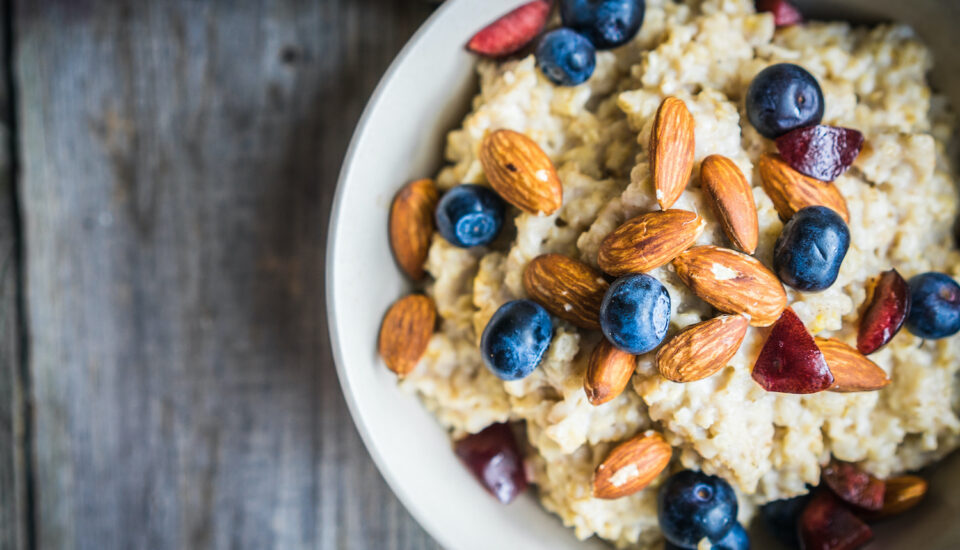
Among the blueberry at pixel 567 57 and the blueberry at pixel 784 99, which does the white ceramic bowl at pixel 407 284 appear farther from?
the blueberry at pixel 784 99

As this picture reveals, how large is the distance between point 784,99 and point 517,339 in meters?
0.52

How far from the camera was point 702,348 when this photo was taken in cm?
97

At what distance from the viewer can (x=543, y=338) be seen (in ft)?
3.36

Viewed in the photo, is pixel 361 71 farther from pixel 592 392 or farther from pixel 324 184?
pixel 592 392

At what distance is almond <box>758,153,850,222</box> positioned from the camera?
3.39ft

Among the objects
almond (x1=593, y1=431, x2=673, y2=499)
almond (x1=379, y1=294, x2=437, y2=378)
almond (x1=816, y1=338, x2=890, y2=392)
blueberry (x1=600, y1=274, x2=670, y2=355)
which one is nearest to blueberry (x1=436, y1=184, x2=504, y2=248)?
almond (x1=379, y1=294, x2=437, y2=378)

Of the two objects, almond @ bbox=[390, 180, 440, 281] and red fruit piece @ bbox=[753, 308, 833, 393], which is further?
almond @ bbox=[390, 180, 440, 281]

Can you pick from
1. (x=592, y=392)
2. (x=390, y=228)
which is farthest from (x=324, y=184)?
(x=592, y=392)

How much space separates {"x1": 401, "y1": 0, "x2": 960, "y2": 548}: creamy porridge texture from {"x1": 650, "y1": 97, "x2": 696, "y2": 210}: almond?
31 millimetres

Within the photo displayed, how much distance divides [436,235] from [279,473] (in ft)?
2.21

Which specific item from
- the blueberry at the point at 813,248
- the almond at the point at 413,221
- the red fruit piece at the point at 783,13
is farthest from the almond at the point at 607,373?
the red fruit piece at the point at 783,13

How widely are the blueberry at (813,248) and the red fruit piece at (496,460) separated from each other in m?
0.54

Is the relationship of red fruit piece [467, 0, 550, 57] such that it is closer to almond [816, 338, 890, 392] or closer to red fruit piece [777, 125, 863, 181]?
red fruit piece [777, 125, 863, 181]

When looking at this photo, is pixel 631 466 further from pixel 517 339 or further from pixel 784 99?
pixel 784 99
